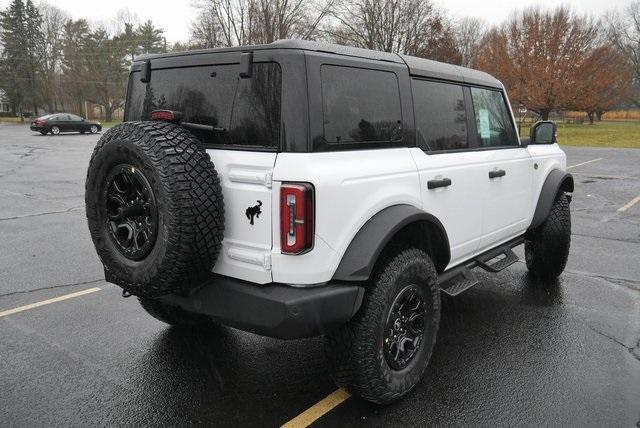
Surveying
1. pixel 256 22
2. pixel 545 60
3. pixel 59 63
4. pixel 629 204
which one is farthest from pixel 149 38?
pixel 629 204

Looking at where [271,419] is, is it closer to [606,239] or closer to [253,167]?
[253,167]

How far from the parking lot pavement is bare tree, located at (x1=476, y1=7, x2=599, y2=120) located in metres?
35.2

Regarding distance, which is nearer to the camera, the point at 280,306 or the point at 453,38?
the point at 280,306

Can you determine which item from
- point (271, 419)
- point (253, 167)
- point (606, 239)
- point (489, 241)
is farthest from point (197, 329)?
point (606, 239)

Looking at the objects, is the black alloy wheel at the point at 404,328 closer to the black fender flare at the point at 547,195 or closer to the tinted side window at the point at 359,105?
the tinted side window at the point at 359,105

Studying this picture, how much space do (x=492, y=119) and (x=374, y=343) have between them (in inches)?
98.2

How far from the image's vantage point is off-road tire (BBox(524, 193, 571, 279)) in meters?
4.88

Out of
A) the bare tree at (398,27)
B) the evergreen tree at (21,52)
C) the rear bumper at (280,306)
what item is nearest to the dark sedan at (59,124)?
the bare tree at (398,27)

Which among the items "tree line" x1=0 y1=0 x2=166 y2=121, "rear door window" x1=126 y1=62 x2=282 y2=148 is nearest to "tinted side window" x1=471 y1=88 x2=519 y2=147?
"rear door window" x1=126 y1=62 x2=282 y2=148

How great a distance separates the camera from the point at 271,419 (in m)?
2.79

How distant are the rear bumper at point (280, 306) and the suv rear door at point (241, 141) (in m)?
0.09

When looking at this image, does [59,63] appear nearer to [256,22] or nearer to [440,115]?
[256,22]

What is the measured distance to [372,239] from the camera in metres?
2.62

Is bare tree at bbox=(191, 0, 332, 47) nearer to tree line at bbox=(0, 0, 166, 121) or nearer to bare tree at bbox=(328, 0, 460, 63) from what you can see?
bare tree at bbox=(328, 0, 460, 63)
